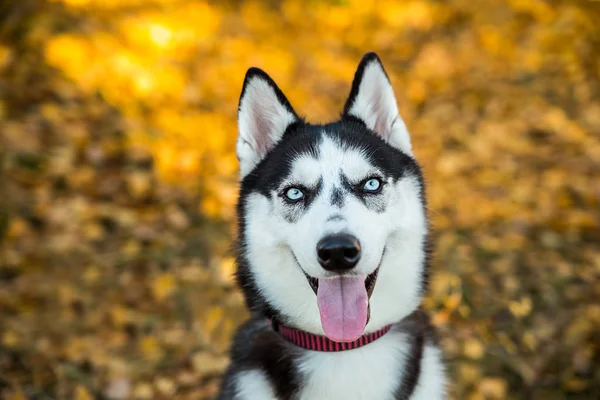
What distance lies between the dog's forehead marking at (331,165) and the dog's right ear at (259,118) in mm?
319

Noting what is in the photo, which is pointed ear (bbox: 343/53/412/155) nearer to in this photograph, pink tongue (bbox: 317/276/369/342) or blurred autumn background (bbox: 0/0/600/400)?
pink tongue (bbox: 317/276/369/342)

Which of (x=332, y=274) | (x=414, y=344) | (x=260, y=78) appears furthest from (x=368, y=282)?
(x=260, y=78)

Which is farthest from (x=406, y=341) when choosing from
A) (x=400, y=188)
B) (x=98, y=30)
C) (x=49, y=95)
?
(x=98, y=30)

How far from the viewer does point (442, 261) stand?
4996 millimetres

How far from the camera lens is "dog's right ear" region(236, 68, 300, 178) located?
2771 millimetres

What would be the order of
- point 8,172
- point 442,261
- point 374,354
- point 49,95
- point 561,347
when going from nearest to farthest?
point 374,354 < point 561,347 < point 442,261 < point 8,172 < point 49,95

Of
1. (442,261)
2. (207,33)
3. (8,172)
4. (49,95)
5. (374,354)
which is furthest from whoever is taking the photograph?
(207,33)

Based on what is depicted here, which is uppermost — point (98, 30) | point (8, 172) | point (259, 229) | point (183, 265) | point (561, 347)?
point (98, 30)

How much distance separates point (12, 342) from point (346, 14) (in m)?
6.81

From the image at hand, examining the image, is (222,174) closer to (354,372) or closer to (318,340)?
(318,340)

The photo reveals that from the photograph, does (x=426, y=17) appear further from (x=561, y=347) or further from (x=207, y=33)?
(x=561, y=347)

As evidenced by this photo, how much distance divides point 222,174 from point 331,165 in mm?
3542

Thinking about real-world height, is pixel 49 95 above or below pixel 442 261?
above

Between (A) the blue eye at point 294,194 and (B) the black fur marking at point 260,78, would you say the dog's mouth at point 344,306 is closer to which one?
(A) the blue eye at point 294,194
